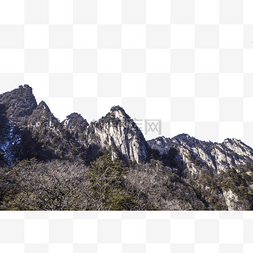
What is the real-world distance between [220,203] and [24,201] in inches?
2539

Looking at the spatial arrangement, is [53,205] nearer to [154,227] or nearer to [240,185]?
[154,227]

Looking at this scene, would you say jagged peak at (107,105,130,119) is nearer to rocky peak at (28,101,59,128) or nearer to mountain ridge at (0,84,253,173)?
mountain ridge at (0,84,253,173)

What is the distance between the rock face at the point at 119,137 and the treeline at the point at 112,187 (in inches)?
321

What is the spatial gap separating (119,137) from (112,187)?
190 ft

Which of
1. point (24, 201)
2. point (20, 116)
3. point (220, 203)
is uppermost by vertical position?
Answer: point (20, 116)

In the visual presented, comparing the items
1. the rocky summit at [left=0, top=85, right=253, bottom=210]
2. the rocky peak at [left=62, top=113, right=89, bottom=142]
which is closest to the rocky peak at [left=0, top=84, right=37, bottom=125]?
the rocky summit at [left=0, top=85, right=253, bottom=210]

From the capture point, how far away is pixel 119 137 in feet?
243

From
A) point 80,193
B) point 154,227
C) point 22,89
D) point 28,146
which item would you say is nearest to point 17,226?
point 154,227

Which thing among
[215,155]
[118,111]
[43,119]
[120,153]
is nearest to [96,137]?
[120,153]

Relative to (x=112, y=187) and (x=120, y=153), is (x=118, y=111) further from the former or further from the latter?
(x=112, y=187)

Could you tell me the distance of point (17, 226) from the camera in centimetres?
272

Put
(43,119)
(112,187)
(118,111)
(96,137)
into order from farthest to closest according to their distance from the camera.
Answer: (118,111) → (96,137) → (43,119) → (112,187)

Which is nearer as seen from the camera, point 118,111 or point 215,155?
point 118,111

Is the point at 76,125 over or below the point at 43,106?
below
